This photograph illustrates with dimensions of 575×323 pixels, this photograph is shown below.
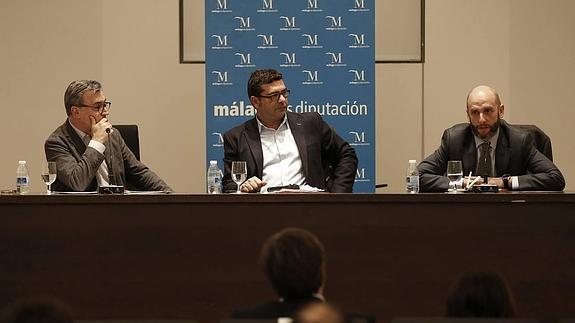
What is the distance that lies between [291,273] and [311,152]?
9.71 ft

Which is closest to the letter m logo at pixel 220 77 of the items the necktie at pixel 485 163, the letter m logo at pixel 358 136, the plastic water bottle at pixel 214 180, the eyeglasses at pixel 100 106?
the letter m logo at pixel 358 136

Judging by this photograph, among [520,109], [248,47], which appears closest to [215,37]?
[248,47]

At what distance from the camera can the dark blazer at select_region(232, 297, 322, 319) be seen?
2.94 meters

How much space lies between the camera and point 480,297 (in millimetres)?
2738

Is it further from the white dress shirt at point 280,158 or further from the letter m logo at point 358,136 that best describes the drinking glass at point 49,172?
the letter m logo at point 358,136

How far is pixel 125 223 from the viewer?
480 centimetres

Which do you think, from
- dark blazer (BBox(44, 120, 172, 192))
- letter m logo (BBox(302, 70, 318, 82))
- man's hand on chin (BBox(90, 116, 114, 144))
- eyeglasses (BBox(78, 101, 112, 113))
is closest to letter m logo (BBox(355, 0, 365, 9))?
letter m logo (BBox(302, 70, 318, 82))

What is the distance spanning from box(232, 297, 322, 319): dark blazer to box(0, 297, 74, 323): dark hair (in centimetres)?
83

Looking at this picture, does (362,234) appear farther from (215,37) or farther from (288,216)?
(215,37)

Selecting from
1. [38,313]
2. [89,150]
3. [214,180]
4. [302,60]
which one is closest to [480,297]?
[38,313]

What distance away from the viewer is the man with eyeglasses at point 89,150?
18.3ft

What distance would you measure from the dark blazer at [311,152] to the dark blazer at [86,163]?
1.61 feet

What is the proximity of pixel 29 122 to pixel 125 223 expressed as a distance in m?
3.68

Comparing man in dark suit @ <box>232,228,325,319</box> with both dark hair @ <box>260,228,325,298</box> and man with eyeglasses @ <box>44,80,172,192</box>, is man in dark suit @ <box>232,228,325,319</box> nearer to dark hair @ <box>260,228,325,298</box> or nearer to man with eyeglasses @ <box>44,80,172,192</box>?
dark hair @ <box>260,228,325,298</box>
